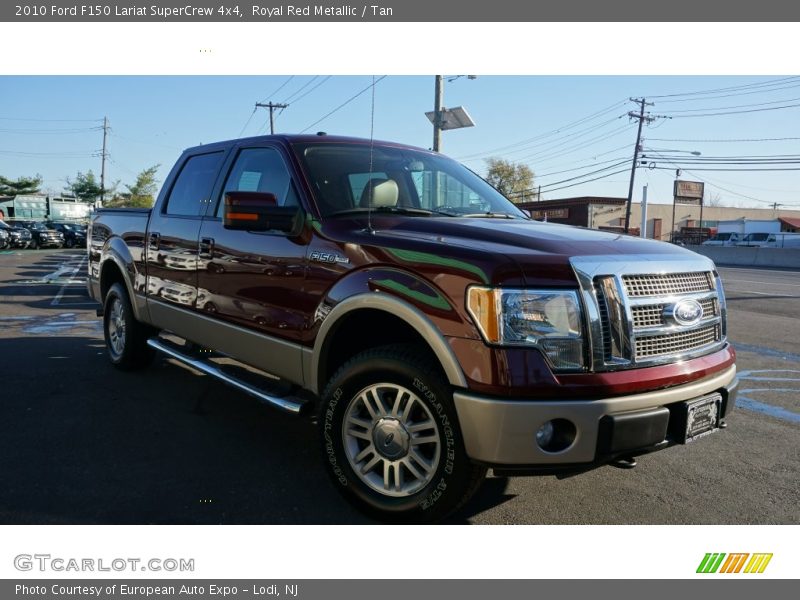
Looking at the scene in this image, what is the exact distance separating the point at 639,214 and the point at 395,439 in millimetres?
77576

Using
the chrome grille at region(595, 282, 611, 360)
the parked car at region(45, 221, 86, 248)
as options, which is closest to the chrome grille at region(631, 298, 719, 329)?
the chrome grille at region(595, 282, 611, 360)

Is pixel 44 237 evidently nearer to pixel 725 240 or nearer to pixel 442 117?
pixel 442 117

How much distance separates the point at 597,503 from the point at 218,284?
8.96ft

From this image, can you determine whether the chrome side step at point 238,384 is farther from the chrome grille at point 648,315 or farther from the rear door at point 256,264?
the chrome grille at point 648,315

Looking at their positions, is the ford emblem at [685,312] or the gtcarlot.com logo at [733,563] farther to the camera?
the ford emblem at [685,312]

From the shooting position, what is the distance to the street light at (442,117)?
394 inches

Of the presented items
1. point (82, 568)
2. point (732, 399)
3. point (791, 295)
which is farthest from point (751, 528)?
point (791, 295)

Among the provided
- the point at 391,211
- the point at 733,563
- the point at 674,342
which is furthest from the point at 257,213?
the point at 733,563

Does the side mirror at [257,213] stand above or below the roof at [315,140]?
below

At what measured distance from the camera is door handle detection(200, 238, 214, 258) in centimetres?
424

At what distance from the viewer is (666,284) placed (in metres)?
2.86

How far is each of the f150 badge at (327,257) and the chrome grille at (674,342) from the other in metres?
1.48

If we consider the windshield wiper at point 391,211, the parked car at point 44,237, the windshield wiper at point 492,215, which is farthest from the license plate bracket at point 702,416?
the parked car at point 44,237

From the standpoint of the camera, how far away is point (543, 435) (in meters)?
2.52
